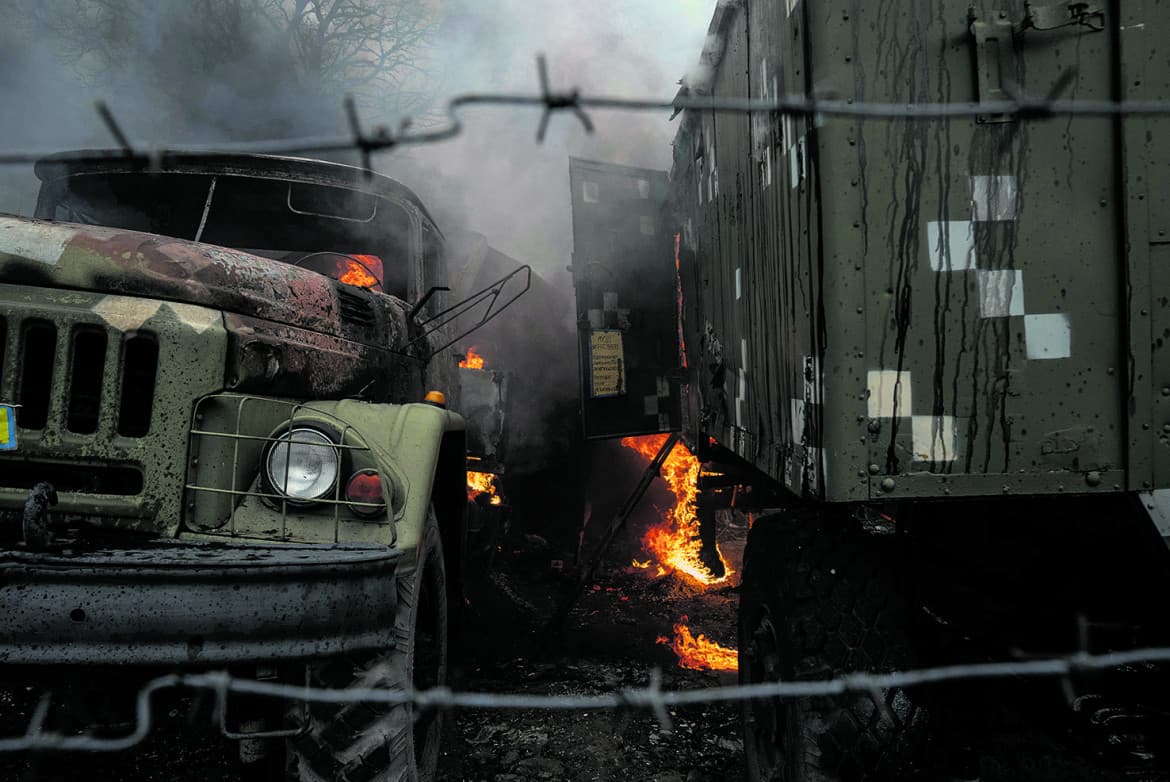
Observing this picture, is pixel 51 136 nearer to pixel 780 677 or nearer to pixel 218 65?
pixel 218 65

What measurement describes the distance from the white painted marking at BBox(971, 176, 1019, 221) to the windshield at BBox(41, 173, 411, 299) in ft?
9.84

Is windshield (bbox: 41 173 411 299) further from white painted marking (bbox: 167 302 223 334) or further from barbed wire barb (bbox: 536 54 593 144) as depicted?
barbed wire barb (bbox: 536 54 593 144)

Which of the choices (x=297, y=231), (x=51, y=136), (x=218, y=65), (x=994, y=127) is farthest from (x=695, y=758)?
(x=218, y=65)

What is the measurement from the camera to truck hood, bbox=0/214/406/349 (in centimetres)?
240

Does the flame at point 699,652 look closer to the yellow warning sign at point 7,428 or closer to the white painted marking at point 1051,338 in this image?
the white painted marking at point 1051,338

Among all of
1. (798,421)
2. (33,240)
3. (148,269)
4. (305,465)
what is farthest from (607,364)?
(33,240)

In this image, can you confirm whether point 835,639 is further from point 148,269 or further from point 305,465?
point 148,269

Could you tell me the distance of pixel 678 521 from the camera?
763cm

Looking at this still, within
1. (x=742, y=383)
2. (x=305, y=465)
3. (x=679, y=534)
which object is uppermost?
(x=742, y=383)

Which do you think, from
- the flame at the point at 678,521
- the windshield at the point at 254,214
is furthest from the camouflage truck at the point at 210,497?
the flame at the point at 678,521

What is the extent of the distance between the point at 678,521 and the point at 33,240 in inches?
245

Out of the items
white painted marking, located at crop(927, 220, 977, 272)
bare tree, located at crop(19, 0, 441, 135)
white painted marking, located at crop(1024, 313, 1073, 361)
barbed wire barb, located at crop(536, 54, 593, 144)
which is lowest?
white painted marking, located at crop(1024, 313, 1073, 361)

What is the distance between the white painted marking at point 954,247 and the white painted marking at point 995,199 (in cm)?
5

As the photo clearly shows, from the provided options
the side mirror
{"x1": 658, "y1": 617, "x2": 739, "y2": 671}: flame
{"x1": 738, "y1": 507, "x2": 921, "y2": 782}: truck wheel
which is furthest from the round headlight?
{"x1": 658, "y1": 617, "x2": 739, "y2": 671}: flame
